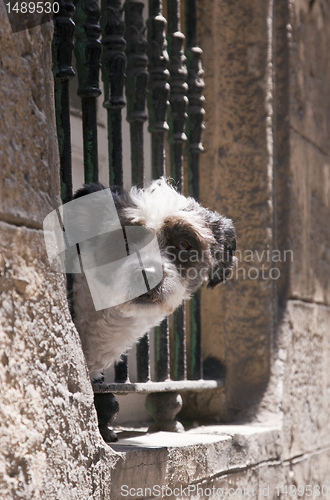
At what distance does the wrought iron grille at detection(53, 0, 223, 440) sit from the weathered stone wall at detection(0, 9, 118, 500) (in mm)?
456

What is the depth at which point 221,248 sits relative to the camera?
9.43 feet

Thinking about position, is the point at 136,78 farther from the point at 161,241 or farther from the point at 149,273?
the point at 149,273

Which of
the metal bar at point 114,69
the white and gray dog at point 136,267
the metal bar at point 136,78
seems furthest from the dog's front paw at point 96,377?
the metal bar at point 114,69

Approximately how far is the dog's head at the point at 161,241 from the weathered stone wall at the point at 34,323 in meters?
0.60

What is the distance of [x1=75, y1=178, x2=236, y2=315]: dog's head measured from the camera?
8.25 ft

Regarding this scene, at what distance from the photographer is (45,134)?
6.11 feet

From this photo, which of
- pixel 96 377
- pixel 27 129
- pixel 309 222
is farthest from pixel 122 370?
pixel 309 222

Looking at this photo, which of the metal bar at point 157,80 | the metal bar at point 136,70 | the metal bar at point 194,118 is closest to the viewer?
the metal bar at point 136,70

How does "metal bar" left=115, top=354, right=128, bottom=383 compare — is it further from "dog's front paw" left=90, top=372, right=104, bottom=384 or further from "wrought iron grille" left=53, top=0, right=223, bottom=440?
"dog's front paw" left=90, top=372, right=104, bottom=384

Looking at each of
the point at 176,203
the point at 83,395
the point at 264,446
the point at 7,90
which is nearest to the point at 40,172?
the point at 7,90

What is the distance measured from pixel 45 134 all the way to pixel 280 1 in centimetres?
245

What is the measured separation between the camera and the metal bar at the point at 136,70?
2.80 meters

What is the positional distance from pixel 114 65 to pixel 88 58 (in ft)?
0.56

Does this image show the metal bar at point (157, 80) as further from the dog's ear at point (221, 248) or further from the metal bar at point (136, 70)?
the dog's ear at point (221, 248)
